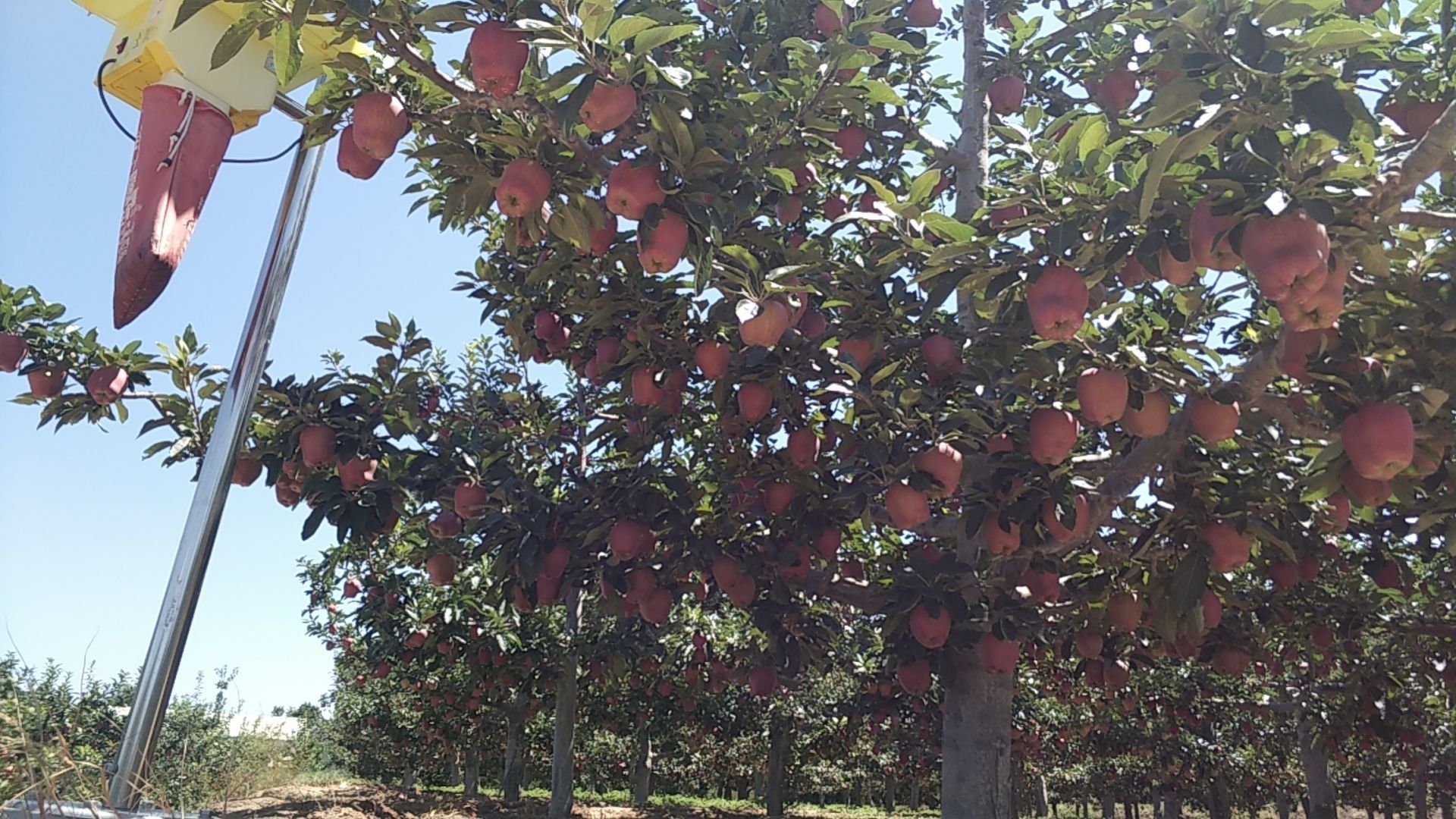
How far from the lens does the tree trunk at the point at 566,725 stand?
298 inches

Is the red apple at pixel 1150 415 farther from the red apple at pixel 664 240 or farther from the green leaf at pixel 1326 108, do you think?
the red apple at pixel 664 240

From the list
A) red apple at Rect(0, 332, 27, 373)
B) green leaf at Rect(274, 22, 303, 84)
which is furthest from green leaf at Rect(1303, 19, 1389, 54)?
red apple at Rect(0, 332, 27, 373)

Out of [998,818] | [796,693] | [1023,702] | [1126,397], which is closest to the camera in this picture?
[1126,397]

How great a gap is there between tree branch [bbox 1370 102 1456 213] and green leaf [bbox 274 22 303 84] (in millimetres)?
2539

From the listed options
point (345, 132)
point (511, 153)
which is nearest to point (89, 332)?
point (345, 132)

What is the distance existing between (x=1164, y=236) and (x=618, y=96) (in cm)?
141

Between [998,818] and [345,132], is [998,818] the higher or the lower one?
the lower one

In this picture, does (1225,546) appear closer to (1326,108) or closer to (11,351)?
(1326,108)

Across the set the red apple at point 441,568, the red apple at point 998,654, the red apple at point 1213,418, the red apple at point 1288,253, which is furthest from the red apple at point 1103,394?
the red apple at point 441,568

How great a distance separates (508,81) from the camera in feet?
6.75

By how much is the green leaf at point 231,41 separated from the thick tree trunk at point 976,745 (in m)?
3.40

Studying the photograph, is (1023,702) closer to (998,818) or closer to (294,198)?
(998,818)

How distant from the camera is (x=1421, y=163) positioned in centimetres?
199

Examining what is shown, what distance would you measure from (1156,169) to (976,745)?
2.74 m
